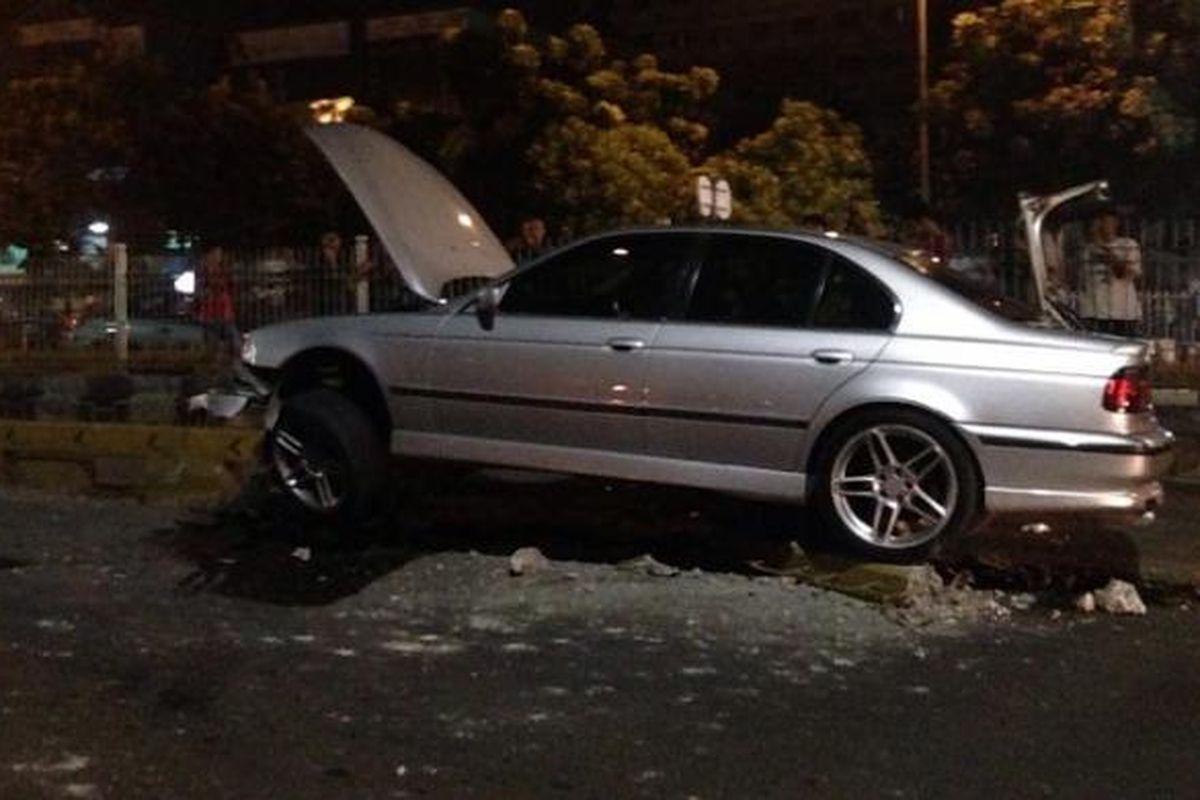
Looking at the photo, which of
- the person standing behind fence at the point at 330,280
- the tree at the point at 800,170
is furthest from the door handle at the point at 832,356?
the tree at the point at 800,170

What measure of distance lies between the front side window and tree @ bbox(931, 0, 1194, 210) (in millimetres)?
13287

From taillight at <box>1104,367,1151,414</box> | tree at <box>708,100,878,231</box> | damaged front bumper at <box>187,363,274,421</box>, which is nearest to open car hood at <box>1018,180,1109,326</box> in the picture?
taillight at <box>1104,367,1151,414</box>

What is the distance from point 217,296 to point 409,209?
8466mm

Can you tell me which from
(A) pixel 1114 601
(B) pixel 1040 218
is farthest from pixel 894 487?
(B) pixel 1040 218

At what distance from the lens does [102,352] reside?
55.5 feet

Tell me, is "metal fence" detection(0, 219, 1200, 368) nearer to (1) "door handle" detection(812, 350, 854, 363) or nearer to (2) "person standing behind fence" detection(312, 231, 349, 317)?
A: (2) "person standing behind fence" detection(312, 231, 349, 317)

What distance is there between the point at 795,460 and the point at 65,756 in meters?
3.40

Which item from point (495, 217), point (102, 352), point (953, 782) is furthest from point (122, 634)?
point (495, 217)

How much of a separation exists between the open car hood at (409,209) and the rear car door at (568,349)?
1.78ft

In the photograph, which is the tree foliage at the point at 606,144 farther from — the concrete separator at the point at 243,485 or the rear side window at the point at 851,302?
the rear side window at the point at 851,302

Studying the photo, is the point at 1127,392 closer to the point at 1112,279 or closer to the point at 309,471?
the point at 309,471

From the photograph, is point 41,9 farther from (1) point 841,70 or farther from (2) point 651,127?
(1) point 841,70

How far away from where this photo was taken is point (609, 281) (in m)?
8.02

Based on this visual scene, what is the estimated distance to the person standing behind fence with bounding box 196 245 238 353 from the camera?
660 inches
